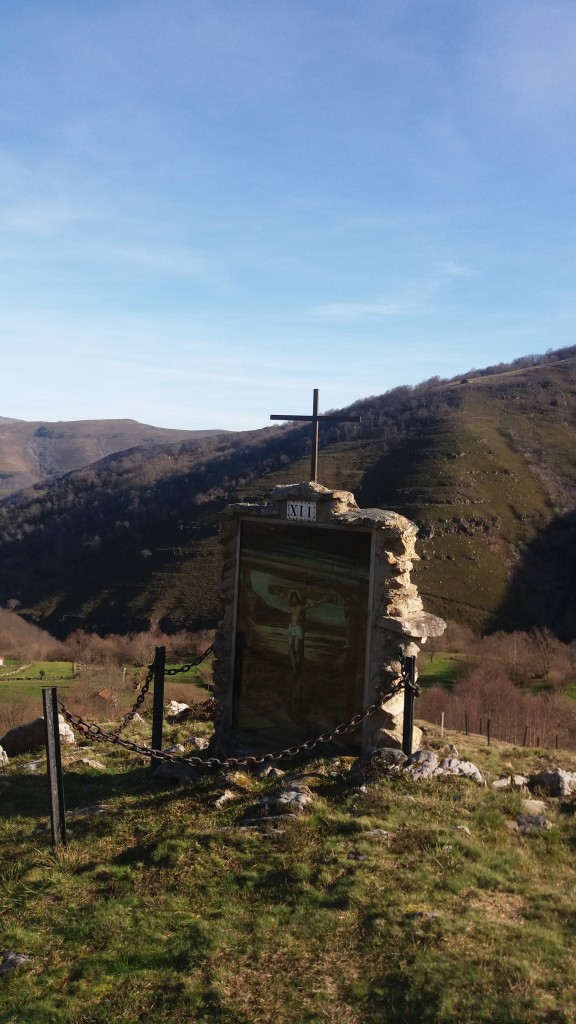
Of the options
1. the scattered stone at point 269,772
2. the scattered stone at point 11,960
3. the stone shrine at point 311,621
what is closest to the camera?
the scattered stone at point 11,960

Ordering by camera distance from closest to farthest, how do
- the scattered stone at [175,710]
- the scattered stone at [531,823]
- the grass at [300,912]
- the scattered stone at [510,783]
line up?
the grass at [300,912], the scattered stone at [531,823], the scattered stone at [510,783], the scattered stone at [175,710]

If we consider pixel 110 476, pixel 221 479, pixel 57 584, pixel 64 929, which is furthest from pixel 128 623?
pixel 64 929

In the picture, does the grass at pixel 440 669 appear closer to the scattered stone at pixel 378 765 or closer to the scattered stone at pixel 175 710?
the scattered stone at pixel 175 710

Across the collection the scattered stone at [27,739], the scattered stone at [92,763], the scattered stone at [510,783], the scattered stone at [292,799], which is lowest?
the scattered stone at [27,739]

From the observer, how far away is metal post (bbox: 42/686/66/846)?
8336 millimetres

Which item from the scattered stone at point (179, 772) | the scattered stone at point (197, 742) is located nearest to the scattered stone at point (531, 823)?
the scattered stone at point (179, 772)

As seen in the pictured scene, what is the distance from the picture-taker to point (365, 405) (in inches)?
4956

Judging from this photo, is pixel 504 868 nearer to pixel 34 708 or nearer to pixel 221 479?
pixel 34 708

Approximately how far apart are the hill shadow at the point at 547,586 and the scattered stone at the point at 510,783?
192ft

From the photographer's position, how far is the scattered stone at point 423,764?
9195 mm

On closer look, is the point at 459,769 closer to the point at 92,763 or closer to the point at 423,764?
the point at 423,764

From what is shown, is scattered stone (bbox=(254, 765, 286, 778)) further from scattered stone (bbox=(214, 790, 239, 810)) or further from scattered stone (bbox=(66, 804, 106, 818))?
scattered stone (bbox=(66, 804, 106, 818))

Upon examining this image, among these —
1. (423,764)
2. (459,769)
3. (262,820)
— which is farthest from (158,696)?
(459,769)

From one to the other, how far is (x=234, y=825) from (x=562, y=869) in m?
3.51
